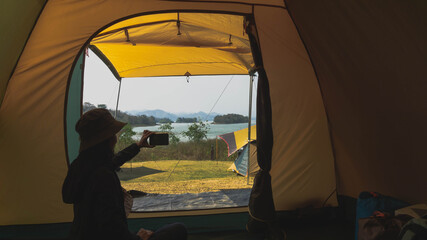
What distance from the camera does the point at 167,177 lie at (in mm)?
5539

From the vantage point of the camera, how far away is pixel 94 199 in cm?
123

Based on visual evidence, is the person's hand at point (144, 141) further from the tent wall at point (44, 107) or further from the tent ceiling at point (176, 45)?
the tent ceiling at point (176, 45)

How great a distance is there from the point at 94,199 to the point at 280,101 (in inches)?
80.8

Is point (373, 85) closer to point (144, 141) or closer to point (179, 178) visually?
point (144, 141)

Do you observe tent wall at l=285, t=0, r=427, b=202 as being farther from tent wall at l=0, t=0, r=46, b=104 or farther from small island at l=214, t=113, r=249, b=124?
small island at l=214, t=113, r=249, b=124

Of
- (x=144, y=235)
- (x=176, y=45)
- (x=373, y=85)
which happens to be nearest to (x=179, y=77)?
(x=176, y=45)

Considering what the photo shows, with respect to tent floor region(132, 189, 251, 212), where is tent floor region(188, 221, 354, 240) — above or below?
below

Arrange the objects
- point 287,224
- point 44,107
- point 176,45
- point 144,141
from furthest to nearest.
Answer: point 176,45
point 287,224
point 44,107
point 144,141

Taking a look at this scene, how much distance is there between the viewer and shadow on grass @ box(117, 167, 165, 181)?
5430 millimetres

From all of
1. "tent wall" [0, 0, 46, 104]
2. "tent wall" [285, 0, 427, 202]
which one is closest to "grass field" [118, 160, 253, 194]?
"tent wall" [285, 0, 427, 202]

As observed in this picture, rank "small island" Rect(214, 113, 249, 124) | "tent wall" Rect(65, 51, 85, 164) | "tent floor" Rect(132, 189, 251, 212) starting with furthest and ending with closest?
"small island" Rect(214, 113, 249, 124) < "tent floor" Rect(132, 189, 251, 212) < "tent wall" Rect(65, 51, 85, 164)

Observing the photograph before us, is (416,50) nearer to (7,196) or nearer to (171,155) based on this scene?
(7,196)

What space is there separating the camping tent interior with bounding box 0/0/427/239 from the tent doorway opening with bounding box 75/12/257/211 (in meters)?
0.23

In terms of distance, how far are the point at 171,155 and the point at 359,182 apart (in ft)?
20.2
